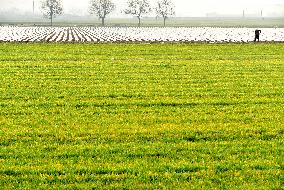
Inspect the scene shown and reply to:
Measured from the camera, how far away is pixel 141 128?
13.7 metres

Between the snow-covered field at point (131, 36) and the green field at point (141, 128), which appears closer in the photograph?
the green field at point (141, 128)

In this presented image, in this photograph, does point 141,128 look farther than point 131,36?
No

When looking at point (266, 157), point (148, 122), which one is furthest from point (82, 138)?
point (266, 157)

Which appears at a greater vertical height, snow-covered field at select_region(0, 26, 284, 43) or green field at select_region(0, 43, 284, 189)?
snow-covered field at select_region(0, 26, 284, 43)

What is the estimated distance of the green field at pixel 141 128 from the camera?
9766mm

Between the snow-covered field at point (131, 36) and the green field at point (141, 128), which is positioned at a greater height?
the snow-covered field at point (131, 36)

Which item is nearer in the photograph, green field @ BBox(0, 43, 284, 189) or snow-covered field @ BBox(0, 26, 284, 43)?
green field @ BBox(0, 43, 284, 189)

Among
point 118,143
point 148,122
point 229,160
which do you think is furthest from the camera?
point 148,122

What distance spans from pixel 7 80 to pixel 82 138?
1127 cm

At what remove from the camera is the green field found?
9.77 metres

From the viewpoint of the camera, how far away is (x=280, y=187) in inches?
362

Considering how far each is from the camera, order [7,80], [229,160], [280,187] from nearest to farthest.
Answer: [280,187]
[229,160]
[7,80]

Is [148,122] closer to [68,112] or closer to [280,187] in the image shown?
[68,112]

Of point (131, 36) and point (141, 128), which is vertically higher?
point (131, 36)
